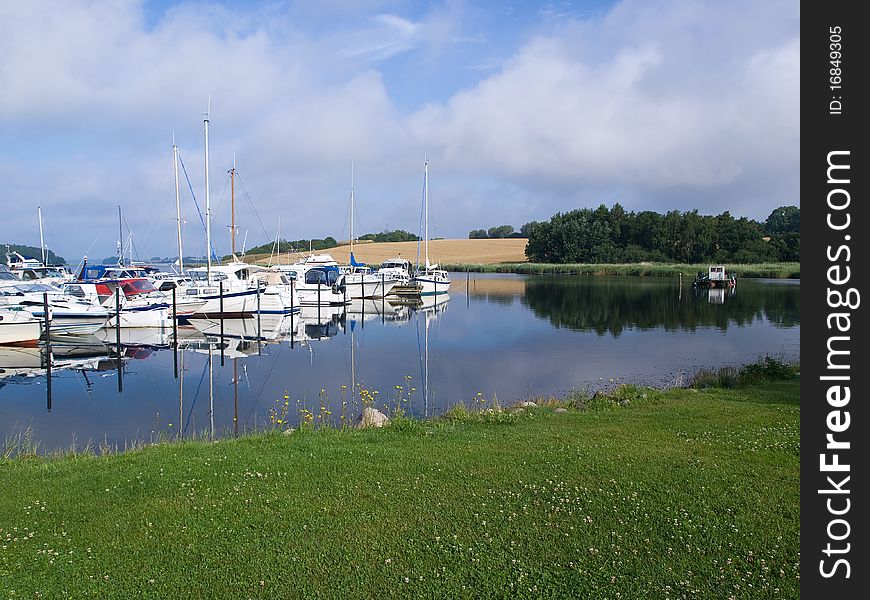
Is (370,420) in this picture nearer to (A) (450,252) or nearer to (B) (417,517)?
(B) (417,517)

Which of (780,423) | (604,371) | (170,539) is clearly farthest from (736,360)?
(170,539)

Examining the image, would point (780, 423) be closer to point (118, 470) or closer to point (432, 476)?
point (432, 476)

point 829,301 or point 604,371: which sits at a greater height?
point 829,301

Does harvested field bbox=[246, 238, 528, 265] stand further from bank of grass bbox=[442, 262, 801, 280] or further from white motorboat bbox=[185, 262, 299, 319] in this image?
white motorboat bbox=[185, 262, 299, 319]

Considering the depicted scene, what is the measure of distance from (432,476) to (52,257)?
135 meters

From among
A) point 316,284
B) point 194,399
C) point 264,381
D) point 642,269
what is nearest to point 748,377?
point 264,381

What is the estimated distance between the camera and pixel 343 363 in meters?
25.3

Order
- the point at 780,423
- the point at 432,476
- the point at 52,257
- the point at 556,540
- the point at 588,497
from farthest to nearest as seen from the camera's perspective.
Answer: the point at 52,257 → the point at 780,423 → the point at 432,476 → the point at 588,497 → the point at 556,540

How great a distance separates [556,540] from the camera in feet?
21.7

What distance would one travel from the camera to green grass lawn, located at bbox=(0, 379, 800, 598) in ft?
19.3

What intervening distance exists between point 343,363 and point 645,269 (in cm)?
8387

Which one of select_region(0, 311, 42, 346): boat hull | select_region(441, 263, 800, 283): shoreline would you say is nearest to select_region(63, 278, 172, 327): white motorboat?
select_region(0, 311, 42, 346): boat hull

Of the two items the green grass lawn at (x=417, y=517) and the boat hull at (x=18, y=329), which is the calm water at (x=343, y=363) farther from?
the green grass lawn at (x=417, y=517)

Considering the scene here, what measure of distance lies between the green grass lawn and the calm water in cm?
485
